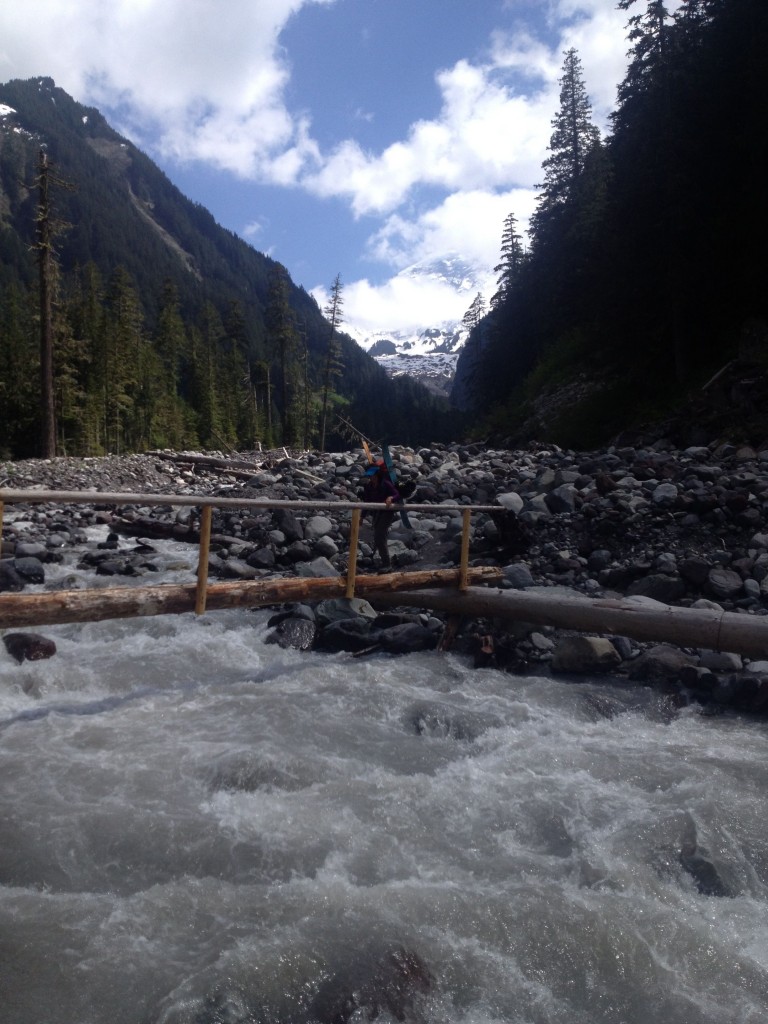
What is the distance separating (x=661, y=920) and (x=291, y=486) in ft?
49.5

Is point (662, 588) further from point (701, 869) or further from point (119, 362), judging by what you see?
point (119, 362)

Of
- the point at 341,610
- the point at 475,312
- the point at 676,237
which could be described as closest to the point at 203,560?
the point at 341,610

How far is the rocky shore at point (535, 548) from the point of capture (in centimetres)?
691

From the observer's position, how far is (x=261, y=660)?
7.30 metres

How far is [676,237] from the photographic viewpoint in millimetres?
22297

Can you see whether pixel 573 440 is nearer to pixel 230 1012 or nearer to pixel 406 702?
pixel 406 702

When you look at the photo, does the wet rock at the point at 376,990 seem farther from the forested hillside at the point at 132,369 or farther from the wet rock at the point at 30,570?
the forested hillside at the point at 132,369

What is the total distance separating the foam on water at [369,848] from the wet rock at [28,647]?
0.15 meters

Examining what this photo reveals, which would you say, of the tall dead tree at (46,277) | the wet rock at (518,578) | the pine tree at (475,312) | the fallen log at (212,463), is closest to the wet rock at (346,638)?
the wet rock at (518,578)

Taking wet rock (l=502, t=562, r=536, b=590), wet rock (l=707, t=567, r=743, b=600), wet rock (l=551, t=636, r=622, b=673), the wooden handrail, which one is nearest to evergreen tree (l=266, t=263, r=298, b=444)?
wet rock (l=502, t=562, r=536, b=590)

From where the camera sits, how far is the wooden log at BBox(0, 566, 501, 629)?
480cm

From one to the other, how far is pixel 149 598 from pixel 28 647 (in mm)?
2266

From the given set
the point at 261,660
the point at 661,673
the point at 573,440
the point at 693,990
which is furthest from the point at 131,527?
the point at 573,440

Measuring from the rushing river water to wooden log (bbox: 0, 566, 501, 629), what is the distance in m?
0.97
